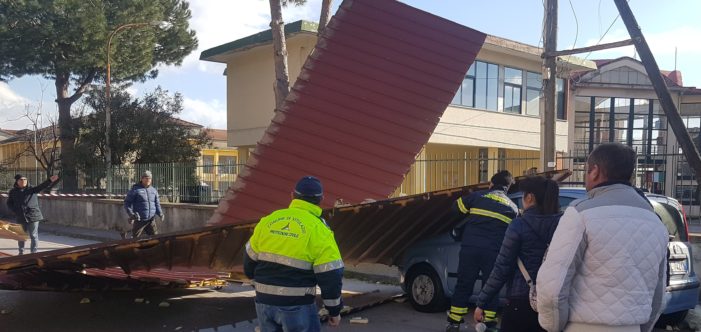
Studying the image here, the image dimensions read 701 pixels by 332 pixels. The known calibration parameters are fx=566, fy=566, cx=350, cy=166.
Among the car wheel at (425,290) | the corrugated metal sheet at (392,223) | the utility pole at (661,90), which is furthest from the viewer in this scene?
the car wheel at (425,290)

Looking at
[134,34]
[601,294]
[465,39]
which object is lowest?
[601,294]

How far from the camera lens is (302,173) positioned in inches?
284

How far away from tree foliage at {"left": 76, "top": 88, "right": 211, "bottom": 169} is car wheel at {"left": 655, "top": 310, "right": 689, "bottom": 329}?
21431mm

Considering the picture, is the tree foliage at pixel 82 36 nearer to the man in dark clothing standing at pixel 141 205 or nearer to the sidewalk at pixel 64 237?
the sidewalk at pixel 64 237

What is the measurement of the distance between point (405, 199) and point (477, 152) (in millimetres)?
17713

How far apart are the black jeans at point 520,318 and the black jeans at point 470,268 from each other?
1892 mm

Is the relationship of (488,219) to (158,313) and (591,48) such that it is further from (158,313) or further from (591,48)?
(591,48)

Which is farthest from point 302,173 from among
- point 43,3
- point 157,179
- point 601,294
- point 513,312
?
point 43,3

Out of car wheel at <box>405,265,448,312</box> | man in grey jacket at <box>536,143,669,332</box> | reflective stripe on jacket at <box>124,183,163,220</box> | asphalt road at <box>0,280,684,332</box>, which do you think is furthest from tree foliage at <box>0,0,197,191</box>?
man in grey jacket at <box>536,143,669,332</box>

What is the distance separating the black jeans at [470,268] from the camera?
545 cm

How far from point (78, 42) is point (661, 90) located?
23.7m

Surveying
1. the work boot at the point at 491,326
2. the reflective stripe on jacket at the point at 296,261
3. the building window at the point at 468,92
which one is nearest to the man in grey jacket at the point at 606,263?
the reflective stripe on jacket at the point at 296,261

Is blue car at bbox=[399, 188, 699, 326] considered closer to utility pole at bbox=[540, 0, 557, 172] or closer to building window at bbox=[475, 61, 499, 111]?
utility pole at bbox=[540, 0, 557, 172]

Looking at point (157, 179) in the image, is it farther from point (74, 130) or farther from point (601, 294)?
point (601, 294)
